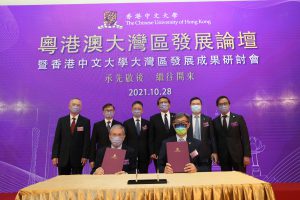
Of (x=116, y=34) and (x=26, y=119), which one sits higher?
(x=116, y=34)

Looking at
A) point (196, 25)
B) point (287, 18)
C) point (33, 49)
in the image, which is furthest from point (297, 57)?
point (33, 49)

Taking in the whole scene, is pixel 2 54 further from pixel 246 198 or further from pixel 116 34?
pixel 246 198

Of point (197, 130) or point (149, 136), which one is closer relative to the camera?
point (197, 130)

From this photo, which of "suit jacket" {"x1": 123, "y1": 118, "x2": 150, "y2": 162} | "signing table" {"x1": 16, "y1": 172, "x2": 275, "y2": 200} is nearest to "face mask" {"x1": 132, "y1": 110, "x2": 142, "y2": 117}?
"suit jacket" {"x1": 123, "y1": 118, "x2": 150, "y2": 162}

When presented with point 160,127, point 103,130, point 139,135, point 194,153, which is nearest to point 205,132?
point 160,127

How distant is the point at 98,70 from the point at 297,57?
2.96m

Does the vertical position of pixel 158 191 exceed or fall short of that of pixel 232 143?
it falls short

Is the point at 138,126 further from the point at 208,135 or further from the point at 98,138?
the point at 208,135

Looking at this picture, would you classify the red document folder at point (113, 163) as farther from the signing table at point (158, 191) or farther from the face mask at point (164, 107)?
the face mask at point (164, 107)

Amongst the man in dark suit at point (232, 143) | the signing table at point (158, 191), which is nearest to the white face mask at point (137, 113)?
the man in dark suit at point (232, 143)

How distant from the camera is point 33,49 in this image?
441cm

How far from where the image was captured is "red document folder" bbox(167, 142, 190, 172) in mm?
2338

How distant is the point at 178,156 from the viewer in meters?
2.34

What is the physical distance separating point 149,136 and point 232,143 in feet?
3.47
